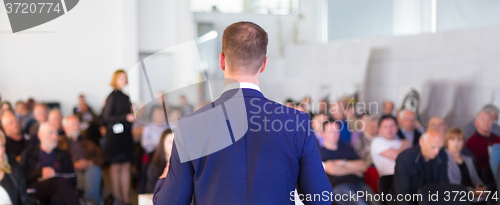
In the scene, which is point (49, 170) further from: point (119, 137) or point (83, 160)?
point (119, 137)

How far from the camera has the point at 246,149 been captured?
97cm

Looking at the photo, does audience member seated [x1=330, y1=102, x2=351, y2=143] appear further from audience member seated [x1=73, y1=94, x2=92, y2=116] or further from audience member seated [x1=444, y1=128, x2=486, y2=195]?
audience member seated [x1=73, y1=94, x2=92, y2=116]

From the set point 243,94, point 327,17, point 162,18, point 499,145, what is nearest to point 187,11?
point 162,18

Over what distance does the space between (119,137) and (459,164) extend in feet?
8.62

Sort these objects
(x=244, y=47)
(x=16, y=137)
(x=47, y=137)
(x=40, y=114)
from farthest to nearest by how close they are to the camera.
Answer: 1. (x=40, y=114)
2. (x=16, y=137)
3. (x=47, y=137)
4. (x=244, y=47)

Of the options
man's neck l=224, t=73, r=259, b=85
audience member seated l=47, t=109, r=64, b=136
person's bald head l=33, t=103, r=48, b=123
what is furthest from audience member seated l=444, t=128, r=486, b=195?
person's bald head l=33, t=103, r=48, b=123

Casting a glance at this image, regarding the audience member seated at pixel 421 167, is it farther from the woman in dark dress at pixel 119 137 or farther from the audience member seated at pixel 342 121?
the woman in dark dress at pixel 119 137

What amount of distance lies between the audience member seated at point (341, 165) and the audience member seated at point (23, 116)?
2.63 m

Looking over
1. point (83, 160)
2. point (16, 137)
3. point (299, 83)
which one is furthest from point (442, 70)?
point (16, 137)

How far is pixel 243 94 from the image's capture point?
37.2 inches

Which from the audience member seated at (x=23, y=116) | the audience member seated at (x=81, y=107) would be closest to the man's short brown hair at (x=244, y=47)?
the audience member seated at (x=23, y=116)

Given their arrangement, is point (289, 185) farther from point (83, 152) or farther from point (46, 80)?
point (46, 80)

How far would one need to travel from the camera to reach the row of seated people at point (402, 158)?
2.71 metres

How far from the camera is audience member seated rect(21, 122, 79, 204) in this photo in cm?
297
